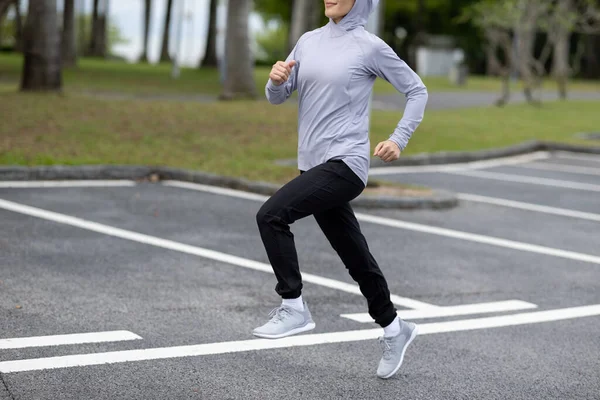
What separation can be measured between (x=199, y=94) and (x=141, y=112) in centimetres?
863

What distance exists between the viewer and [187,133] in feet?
51.6

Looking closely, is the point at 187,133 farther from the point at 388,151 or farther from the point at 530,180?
the point at 388,151

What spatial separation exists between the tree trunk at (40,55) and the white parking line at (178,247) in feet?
35.8

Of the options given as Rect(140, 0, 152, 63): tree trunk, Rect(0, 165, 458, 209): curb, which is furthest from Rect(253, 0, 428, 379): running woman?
Rect(140, 0, 152, 63): tree trunk

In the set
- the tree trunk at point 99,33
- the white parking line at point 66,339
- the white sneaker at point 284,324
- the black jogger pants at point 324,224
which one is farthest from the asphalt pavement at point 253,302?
the tree trunk at point 99,33

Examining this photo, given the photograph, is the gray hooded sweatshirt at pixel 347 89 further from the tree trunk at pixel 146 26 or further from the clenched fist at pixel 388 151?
the tree trunk at pixel 146 26

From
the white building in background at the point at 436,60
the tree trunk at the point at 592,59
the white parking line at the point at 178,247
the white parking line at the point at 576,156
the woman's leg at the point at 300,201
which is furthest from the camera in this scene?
the tree trunk at the point at 592,59

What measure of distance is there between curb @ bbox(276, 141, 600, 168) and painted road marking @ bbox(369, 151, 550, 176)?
0.08 metres

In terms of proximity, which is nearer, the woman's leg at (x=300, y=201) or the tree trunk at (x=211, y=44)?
the woman's leg at (x=300, y=201)

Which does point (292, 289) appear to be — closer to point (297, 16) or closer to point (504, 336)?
point (504, 336)

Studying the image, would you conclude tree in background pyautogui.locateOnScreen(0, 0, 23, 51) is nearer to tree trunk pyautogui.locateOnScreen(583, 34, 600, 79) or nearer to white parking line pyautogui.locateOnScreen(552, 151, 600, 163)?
white parking line pyautogui.locateOnScreen(552, 151, 600, 163)

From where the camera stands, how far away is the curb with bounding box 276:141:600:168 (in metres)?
14.9

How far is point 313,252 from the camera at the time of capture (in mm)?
8219

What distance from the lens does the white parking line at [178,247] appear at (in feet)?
22.8
